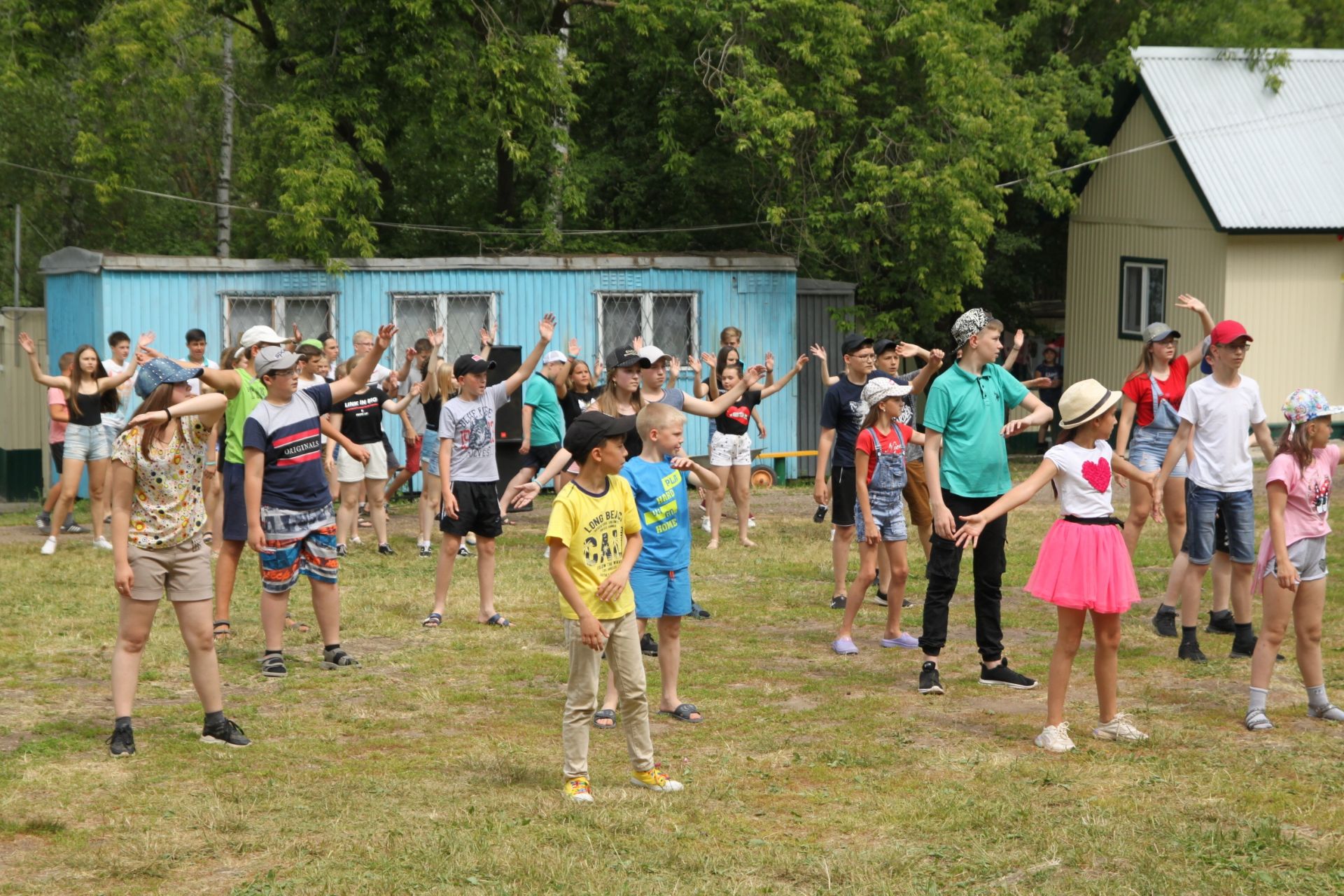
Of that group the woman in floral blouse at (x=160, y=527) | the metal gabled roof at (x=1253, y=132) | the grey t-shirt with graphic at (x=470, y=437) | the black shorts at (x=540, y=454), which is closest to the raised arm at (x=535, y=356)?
the grey t-shirt with graphic at (x=470, y=437)

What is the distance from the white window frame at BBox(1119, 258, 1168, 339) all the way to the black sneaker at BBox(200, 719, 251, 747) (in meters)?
19.2

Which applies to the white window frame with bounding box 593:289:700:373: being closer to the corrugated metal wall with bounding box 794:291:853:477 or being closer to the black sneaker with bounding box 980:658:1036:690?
the corrugated metal wall with bounding box 794:291:853:477

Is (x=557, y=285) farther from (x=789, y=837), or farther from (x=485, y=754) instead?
(x=789, y=837)

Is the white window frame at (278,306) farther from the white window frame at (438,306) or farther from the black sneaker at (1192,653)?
the black sneaker at (1192,653)

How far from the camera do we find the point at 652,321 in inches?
762

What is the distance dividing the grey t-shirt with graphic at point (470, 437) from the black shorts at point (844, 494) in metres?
2.29

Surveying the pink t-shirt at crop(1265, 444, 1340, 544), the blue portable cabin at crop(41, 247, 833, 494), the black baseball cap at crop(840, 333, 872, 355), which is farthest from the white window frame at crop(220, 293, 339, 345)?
the pink t-shirt at crop(1265, 444, 1340, 544)

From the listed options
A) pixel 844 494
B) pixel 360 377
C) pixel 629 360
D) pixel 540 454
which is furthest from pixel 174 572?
pixel 540 454

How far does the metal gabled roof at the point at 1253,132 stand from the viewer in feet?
72.3

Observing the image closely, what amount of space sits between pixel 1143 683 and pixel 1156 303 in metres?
16.7

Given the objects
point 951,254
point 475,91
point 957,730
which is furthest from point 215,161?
point 957,730

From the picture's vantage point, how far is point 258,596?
36.3ft

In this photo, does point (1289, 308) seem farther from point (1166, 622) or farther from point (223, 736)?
point (223, 736)

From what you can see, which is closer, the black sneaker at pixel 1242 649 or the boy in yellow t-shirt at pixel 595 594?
the boy in yellow t-shirt at pixel 595 594
